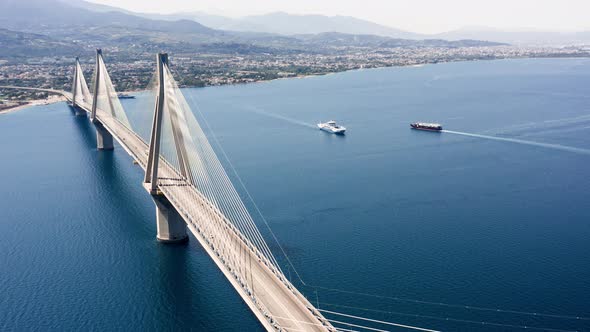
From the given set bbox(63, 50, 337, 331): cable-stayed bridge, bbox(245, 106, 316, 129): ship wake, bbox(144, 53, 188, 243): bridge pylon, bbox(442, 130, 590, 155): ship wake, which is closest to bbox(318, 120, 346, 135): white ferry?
bbox(245, 106, 316, 129): ship wake

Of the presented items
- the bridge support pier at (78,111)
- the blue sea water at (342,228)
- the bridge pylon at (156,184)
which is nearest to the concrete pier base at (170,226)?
the bridge pylon at (156,184)

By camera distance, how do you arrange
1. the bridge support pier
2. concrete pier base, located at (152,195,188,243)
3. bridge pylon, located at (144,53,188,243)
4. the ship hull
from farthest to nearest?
the bridge support pier < the ship hull < concrete pier base, located at (152,195,188,243) < bridge pylon, located at (144,53,188,243)

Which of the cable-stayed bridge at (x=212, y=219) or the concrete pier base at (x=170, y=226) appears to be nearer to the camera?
the cable-stayed bridge at (x=212, y=219)

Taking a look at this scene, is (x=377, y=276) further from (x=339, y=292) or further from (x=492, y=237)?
(x=492, y=237)

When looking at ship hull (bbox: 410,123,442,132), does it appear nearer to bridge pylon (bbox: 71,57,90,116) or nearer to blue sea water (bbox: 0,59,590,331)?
blue sea water (bbox: 0,59,590,331)

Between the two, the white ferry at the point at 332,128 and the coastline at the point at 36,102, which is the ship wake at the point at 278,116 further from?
the coastline at the point at 36,102

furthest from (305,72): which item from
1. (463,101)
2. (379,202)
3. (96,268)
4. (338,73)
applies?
(96,268)

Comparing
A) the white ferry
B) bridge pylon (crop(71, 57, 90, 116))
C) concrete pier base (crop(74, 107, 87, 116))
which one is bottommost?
concrete pier base (crop(74, 107, 87, 116))
